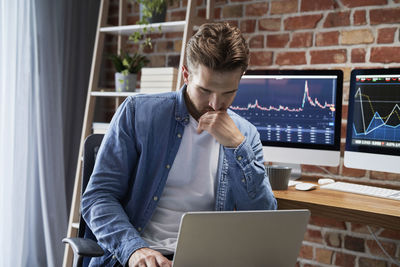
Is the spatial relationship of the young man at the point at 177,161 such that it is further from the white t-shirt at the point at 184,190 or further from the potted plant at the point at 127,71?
the potted plant at the point at 127,71

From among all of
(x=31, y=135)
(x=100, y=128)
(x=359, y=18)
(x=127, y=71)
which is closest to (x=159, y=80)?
(x=127, y=71)

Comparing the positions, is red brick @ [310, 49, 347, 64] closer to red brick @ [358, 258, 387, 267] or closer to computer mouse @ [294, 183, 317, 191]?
computer mouse @ [294, 183, 317, 191]

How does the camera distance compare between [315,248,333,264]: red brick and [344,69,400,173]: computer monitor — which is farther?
[315,248,333,264]: red brick

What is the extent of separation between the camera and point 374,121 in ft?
6.21

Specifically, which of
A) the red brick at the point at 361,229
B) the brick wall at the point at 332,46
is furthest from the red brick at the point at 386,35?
the red brick at the point at 361,229

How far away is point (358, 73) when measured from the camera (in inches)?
76.1

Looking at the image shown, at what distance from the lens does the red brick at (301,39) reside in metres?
2.30

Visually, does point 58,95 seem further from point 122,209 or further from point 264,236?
point 264,236

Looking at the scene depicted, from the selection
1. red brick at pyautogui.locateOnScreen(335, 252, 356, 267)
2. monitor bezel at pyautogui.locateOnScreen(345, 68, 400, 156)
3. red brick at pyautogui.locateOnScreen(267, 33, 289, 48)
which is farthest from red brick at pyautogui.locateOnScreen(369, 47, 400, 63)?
red brick at pyautogui.locateOnScreen(335, 252, 356, 267)

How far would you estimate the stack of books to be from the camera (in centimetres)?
238

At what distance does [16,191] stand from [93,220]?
4.64 ft

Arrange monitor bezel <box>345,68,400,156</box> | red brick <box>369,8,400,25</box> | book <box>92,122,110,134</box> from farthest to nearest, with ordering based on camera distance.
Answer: book <box>92,122,110,134</box> → red brick <box>369,8,400,25</box> → monitor bezel <box>345,68,400,156</box>

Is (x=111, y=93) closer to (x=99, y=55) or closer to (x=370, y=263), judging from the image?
(x=99, y=55)

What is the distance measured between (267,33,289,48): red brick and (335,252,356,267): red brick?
43.7 inches
